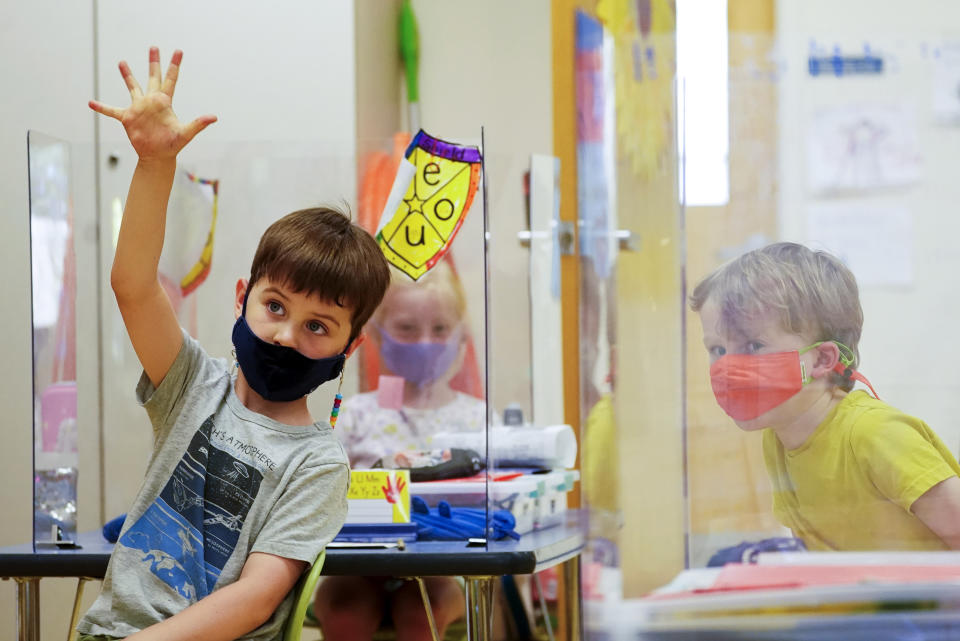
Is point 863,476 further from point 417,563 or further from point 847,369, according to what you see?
point 417,563

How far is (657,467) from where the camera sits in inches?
66.5

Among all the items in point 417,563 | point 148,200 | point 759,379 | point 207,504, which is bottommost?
point 417,563

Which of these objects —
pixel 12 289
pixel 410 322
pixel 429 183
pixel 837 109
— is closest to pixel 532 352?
pixel 410 322

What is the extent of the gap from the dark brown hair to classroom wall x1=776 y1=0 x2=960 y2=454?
2.01 ft

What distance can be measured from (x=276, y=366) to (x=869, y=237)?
86 cm

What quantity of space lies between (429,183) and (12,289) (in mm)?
1158

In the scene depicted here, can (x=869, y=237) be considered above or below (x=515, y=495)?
above

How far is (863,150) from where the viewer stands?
159cm

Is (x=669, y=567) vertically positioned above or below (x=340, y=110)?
below

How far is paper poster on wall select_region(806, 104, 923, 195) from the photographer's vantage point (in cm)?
158

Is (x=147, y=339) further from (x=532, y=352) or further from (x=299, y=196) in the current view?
(x=532, y=352)

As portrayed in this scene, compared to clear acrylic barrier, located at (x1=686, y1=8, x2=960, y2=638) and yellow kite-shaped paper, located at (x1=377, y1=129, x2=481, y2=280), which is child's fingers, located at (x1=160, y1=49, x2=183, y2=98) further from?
clear acrylic barrier, located at (x1=686, y1=8, x2=960, y2=638)

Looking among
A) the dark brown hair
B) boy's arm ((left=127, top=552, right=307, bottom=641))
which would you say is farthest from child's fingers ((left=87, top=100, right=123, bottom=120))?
boy's arm ((left=127, top=552, right=307, bottom=641))

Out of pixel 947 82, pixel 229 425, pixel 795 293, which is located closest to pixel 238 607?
pixel 229 425
